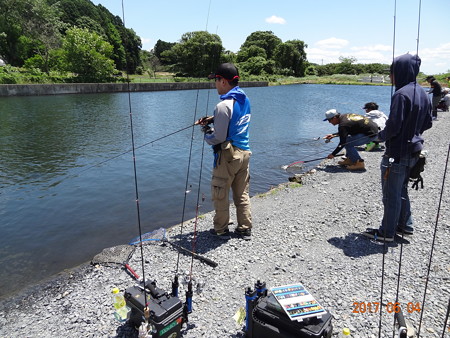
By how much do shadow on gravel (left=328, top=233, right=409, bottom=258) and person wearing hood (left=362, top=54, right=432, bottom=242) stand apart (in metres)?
0.48

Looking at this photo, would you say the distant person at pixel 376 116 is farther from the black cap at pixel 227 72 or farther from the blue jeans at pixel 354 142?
the black cap at pixel 227 72

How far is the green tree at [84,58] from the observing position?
4506cm

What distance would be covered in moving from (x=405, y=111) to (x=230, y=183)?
2577 millimetres

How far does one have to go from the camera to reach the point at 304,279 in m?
4.16

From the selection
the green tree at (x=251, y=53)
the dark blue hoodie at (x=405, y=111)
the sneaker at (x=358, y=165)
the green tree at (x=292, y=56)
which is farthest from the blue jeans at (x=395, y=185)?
the green tree at (x=292, y=56)

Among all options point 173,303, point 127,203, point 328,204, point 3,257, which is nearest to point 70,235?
point 3,257

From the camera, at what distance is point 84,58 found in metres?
45.4

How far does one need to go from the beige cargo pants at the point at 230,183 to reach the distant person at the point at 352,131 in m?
5.10

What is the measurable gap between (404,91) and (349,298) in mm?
2685

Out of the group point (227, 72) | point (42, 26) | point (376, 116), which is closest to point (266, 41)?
point (42, 26)

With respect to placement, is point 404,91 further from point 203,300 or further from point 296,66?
point 296,66

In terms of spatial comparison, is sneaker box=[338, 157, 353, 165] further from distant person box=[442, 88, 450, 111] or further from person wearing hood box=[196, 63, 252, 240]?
distant person box=[442, 88, 450, 111]

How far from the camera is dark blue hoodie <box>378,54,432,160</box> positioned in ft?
13.7

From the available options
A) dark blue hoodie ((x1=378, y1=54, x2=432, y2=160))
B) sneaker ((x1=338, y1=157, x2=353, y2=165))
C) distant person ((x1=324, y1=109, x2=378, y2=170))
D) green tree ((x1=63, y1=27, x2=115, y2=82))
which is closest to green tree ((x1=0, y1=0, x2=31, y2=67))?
green tree ((x1=63, y1=27, x2=115, y2=82))
